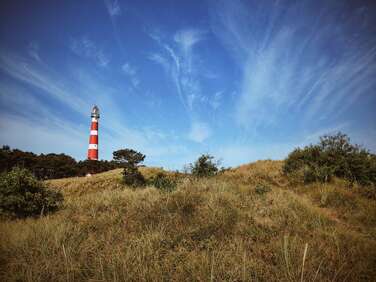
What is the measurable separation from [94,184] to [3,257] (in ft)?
62.9

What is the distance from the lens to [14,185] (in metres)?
7.12

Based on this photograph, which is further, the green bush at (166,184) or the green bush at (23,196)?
the green bush at (166,184)

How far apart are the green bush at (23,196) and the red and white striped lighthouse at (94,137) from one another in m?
33.1

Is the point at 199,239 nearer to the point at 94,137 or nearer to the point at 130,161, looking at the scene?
the point at 130,161

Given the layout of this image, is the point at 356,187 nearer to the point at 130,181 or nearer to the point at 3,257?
the point at 3,257

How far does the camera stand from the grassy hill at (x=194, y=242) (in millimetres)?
3119

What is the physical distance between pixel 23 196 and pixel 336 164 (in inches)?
554

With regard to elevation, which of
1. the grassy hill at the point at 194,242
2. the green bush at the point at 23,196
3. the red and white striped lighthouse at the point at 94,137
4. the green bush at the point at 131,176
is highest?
Result: the red and white striped lighthouse at the point at 94,137

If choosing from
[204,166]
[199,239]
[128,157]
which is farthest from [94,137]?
[199,239]

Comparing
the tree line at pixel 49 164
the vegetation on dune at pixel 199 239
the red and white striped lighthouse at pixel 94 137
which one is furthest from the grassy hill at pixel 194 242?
the red and white striped lighthouse at pixel 94 137

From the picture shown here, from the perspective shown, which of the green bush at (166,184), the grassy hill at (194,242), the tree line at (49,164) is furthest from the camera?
the tree line at (49,164)

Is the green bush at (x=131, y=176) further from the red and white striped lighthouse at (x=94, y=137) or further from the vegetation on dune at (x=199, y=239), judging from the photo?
the red and white striped lighthouse at (x=94, y=137)

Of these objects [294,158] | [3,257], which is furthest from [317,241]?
[294,158]

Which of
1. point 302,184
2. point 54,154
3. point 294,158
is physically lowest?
point 302,184
